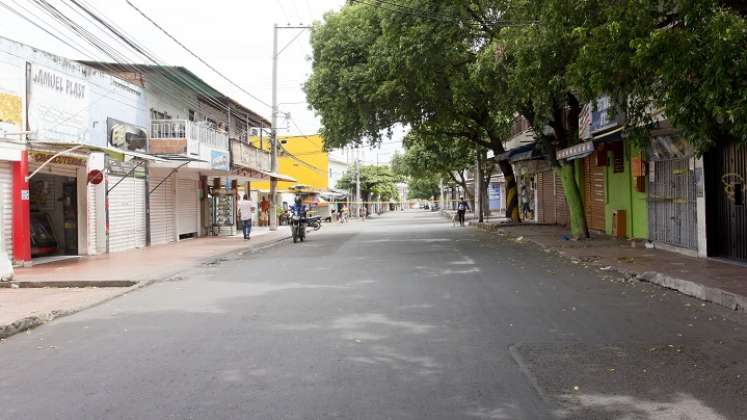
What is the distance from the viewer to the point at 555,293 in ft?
31.8

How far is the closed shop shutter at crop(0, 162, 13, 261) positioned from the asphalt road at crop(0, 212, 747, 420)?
6289mm

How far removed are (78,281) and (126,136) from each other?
9.76 m

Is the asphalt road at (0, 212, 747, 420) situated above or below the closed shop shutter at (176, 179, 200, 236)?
below

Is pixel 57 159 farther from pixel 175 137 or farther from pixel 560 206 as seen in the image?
pixel 560 206

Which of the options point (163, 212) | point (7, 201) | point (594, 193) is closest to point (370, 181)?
point (163, 212)

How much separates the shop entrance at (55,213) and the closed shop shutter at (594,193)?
1716cm

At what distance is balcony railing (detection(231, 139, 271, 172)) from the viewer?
93.5 ft

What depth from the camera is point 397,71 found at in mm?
18266

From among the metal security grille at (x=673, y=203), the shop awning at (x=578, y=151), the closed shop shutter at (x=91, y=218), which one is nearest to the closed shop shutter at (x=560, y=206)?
the shop awning at (x=578, y=151)

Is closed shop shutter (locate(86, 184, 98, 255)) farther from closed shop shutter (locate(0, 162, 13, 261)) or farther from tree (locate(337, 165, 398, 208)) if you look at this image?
tree (locate(337, 165, 398, 208))

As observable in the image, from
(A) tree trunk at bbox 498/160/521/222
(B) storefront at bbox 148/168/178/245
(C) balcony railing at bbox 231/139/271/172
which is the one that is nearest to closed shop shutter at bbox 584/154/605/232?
(A) tree trunk at bbox 498/160/521/222

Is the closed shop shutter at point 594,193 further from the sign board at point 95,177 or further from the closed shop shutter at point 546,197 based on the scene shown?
the sign board at point 95,177

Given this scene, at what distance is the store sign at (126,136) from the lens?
19.9m

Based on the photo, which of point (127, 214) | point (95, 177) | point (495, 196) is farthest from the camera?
point (495, 196)
